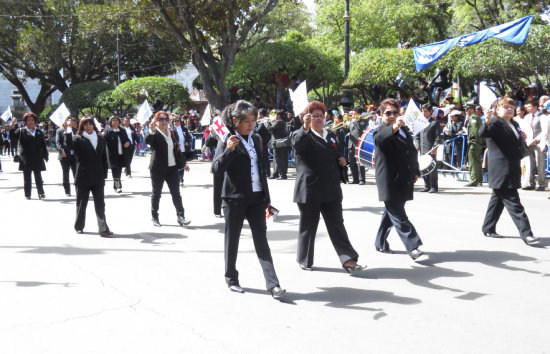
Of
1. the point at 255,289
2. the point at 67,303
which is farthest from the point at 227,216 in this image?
the point at 67,303

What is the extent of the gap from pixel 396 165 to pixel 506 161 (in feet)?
5.69

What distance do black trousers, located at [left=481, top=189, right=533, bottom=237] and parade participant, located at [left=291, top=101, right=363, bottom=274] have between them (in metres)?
2.46

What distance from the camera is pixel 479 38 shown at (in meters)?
16.5

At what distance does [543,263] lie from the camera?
252 inches

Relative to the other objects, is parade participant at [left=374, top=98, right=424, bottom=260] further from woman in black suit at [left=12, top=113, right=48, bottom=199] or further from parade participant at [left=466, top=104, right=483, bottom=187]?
woman in black suit at [left=12, top=113, right=48, bottom=199]

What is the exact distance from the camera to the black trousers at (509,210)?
725cm

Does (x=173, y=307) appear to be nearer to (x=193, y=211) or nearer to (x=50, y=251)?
(x=50, y=251)

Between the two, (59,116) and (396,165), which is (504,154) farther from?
(59,116)

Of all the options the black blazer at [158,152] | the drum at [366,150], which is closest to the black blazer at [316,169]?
the black blazer at [158,152]

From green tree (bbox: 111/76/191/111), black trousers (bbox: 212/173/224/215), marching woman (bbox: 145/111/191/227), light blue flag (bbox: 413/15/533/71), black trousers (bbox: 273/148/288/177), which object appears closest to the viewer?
marching woman (bbox: 145/111/191/227)

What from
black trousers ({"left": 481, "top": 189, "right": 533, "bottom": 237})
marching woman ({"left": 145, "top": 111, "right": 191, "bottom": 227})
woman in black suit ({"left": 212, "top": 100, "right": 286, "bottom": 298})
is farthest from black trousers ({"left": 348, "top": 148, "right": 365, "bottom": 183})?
woman in black suit ({"left": 212, "top": 100, "right": 286, "bottom": 298})

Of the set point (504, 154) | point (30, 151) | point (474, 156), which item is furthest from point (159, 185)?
point (474, 156)

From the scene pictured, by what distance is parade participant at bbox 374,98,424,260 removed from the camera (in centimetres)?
643

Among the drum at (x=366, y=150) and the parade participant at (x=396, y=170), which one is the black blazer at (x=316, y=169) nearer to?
the parade participant at (x=396, y=170)
